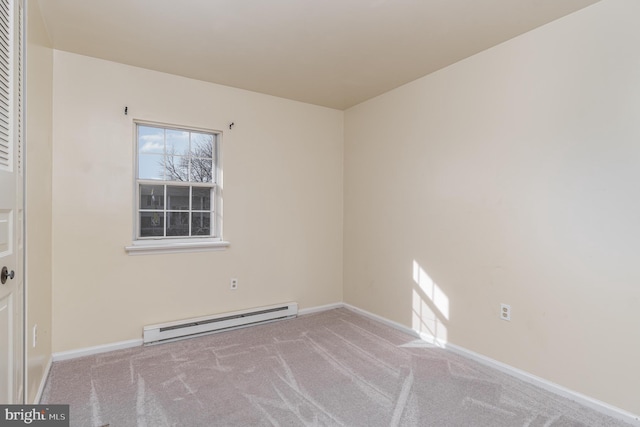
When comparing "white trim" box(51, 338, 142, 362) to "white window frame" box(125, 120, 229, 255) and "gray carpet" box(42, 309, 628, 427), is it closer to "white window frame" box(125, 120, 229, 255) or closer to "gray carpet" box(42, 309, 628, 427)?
"gray carpet" box(42, 309, 628, 427)

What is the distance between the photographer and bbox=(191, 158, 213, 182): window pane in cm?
349

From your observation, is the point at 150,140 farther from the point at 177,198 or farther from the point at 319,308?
the point at 319,308

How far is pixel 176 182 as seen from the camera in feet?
11.0

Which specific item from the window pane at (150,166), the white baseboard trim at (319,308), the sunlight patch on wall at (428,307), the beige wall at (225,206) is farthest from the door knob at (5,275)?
the sunlight patch on wall at (428,307)

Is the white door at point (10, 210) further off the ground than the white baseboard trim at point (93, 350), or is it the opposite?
the white door at point (10, 210)

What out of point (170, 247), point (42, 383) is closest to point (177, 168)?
point (170, 247)

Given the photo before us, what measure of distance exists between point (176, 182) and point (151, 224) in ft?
1.57

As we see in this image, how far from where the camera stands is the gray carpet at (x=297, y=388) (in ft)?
6.59

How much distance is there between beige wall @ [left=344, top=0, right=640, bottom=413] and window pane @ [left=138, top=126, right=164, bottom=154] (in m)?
2.40

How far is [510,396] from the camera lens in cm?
225

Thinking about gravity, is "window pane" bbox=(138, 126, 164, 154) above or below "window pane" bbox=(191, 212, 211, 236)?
above

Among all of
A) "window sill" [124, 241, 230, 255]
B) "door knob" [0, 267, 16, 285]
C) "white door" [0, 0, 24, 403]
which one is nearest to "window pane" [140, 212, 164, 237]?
"window sill" [124, 241, 230, 255]

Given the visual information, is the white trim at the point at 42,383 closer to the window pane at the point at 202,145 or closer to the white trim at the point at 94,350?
the white trim at the point at 94,350

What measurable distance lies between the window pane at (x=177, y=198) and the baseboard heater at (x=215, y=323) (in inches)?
44.6
